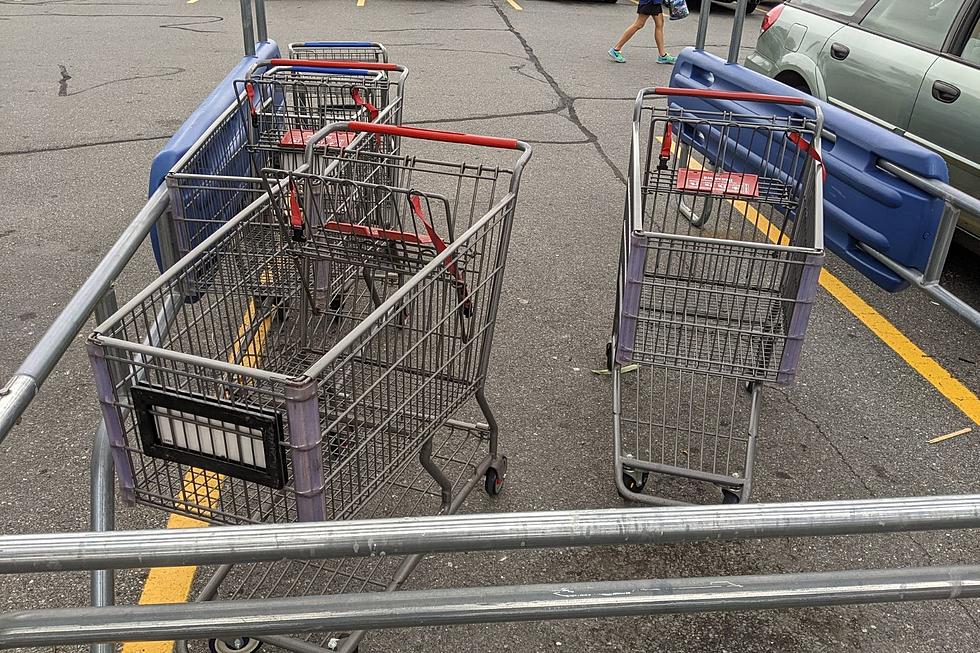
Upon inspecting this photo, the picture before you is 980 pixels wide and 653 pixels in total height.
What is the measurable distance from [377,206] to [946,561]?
2.53m

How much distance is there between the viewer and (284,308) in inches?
144

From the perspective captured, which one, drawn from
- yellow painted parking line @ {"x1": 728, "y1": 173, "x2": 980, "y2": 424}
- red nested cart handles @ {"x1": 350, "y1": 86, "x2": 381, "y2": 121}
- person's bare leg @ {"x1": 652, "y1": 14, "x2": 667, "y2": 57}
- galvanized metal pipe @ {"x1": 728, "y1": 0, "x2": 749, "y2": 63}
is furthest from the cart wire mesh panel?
person's bare leg @ {"x1": 652, "y1": 14, "x2": 667, "y2": 57}

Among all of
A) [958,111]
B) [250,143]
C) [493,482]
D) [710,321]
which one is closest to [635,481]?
[493,482]

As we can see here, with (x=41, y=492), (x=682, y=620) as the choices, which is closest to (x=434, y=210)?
(x=41, y=492)

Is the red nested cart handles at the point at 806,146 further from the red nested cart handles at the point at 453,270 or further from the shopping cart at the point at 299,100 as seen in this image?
the shopping cart at the point at 299,100

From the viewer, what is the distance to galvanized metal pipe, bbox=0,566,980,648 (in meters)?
1.53

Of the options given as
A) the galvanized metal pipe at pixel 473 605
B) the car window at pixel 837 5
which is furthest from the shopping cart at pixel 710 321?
the car window at pixel 837 5

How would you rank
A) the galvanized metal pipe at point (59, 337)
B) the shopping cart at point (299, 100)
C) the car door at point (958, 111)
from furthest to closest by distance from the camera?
the car door at point (958, 111)
the shopping cart at point (299, 100)
the galvanized metal pipe at point (59, 337)

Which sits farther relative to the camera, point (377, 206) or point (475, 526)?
point (377, 206)

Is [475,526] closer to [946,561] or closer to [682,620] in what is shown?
[682,620]

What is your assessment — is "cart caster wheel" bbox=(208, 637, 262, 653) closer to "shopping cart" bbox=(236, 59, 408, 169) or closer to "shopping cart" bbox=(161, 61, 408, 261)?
"shopping cart" bbox=(161, 61, 408, 261)

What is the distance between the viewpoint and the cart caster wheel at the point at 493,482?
3.40 metres

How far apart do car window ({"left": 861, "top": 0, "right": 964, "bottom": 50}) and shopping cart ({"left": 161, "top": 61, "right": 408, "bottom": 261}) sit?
3.24m

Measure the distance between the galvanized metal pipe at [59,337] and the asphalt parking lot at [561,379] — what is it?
115cm
